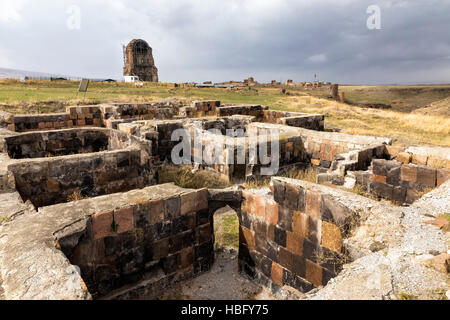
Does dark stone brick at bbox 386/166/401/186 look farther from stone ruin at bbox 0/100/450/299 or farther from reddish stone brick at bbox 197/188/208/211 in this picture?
reddish stone brick at bbox 197/188/208/211

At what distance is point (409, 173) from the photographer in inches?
263

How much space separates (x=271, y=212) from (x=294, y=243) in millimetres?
615

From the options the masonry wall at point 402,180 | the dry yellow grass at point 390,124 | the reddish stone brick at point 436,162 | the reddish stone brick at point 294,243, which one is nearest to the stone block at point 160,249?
the reddish stone brick at point 294,243

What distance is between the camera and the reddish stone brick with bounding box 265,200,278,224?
4.93 meters

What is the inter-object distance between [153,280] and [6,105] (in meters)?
16.4

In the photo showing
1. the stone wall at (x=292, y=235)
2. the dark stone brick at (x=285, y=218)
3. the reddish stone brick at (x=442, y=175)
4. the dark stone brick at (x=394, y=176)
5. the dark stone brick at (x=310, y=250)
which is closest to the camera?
the stone wall at (x=292, y=235)

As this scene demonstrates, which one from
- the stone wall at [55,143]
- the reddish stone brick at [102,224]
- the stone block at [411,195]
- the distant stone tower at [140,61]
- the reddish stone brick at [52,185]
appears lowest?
the stone block at [411,195]

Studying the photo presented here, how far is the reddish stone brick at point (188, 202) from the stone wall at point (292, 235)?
965 mm

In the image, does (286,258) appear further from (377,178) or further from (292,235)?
(377,178)

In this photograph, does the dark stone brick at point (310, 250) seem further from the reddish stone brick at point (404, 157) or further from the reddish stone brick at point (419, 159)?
the reddish stone brick at point (404, 157)

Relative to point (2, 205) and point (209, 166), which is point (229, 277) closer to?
point (2, 205)

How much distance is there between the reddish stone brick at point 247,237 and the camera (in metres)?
5.35
